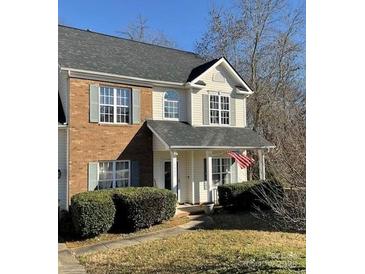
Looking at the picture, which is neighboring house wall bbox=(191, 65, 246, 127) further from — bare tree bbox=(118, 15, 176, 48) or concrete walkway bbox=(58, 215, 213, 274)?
bare tree bbox=(118, 15, 176, 48)

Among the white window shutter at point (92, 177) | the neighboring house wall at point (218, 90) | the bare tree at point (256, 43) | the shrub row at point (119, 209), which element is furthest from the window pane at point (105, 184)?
the bare tree at point (256, 43)

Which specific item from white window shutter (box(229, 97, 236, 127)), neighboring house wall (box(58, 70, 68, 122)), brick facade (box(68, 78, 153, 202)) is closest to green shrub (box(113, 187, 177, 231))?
brick facade (box(68, 78, 153, 202))

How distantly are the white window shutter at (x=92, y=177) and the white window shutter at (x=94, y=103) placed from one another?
1.52m

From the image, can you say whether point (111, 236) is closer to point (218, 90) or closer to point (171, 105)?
point (171, 105)

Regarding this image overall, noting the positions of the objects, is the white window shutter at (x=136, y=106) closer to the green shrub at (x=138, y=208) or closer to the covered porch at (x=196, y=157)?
the covered porch at (x=196, y=157)

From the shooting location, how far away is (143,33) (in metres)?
22.6

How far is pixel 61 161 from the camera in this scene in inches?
431

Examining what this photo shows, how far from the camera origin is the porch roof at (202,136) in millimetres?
12547

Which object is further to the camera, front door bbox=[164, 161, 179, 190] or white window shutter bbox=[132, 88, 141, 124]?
front door bbox=[164, 161, 179, 190]

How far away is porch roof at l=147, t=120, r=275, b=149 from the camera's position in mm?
12547

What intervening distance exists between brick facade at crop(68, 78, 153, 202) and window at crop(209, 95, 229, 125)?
10.4 feet
